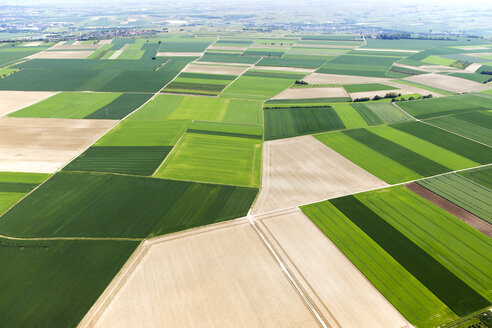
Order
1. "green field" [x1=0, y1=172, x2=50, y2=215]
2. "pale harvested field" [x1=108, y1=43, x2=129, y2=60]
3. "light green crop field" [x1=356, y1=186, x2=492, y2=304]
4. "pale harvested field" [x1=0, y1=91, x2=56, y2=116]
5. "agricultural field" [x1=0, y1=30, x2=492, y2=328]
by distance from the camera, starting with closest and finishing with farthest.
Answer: "agricultural field" [x1=0, y1=30, x2=492, y2=328]
"light green crop field" [x1=356, y1=186, x2=492, y2=304]
"green field" [x1=0, y1=172, x2=50, y2=215]
"pale harvested field" [x1=0, y1=91, x2=56, y2=116]
"pale harvested field" [x1=108, y1=43, x2=129, y2=60]

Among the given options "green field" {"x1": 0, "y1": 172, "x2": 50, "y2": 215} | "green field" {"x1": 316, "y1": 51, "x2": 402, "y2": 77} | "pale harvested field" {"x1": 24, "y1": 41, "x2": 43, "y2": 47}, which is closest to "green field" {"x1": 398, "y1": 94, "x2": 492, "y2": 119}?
"green field" {"x1": 316, "y1": 51, "x2": 402, "y2": 77}

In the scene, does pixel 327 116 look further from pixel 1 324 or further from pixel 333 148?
pixel 1 324

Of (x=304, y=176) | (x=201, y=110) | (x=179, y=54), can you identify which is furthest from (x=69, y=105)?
(x=179, y=54)

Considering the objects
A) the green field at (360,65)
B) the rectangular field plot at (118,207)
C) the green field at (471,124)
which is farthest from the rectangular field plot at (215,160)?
the green field at (360,65)

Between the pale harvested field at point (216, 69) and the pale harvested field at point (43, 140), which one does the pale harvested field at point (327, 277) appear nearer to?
the pale harvested field at point (43, 140)

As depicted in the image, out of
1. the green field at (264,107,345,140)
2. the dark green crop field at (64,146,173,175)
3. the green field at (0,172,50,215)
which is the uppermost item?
the green field at (264,107,345,140)

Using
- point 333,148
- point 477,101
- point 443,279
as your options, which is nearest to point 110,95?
point 333,148

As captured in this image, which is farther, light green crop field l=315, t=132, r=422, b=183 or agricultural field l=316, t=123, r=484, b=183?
agricultural field l=316, t=123, r=484, b=183

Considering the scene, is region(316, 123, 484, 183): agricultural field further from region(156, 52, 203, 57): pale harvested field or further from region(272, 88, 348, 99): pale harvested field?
region(156, 52, 203, 57): pale harvested field
